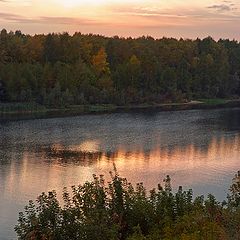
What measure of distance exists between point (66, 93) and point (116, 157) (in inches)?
924

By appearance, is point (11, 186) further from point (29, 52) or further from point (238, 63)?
point (238, 63)

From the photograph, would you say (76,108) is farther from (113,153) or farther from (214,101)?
(113,153)

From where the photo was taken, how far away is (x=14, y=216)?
63.4 feet

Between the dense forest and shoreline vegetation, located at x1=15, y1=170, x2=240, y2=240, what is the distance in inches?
1585

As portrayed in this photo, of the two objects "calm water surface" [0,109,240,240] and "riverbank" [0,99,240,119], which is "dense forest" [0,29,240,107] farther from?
Result: "calm water surface" [0,109,240,240]

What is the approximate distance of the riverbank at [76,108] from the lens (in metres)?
48.7

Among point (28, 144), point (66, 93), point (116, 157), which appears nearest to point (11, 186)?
point (116, 157)

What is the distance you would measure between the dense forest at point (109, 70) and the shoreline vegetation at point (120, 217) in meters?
40.3

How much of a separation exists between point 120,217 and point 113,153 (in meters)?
19.7

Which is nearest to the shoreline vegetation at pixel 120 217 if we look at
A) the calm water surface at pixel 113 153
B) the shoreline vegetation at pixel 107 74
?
the calm water surface at pixel 113 153

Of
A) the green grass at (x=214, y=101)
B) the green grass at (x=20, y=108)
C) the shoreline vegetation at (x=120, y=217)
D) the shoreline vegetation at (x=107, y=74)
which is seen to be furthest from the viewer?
the green grass at (x=214, y=101)

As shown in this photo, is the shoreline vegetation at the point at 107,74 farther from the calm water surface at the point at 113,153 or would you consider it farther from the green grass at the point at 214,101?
the calm water surface at the point at 113,153

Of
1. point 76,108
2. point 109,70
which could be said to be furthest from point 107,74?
point 76,108

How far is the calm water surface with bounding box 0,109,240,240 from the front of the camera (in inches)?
942
